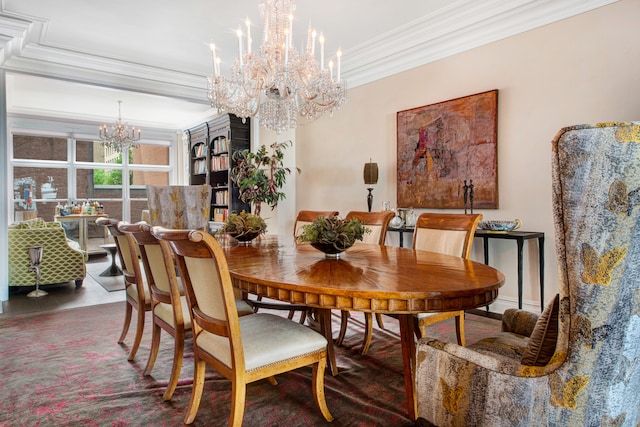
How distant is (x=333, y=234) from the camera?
6.49ft

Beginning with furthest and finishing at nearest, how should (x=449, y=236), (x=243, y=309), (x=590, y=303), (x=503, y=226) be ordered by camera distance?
(x=503, y=226) < (x=449, y=236) < (x=243, y=309) < (x=590, y=303)

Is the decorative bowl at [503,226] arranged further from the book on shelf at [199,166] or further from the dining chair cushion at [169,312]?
the book on shelf at [199,166]

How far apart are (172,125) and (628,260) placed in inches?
358

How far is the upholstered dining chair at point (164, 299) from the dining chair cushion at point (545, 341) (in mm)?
1534

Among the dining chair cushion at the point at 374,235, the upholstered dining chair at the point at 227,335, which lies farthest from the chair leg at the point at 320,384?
the dining chair cushion at the point at 374,235

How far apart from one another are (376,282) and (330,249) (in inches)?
23.3

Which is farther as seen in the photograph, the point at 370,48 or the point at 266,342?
the point at 370,48

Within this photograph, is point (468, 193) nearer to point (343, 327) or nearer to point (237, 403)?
point (343, 327)

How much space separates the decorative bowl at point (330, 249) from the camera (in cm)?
201

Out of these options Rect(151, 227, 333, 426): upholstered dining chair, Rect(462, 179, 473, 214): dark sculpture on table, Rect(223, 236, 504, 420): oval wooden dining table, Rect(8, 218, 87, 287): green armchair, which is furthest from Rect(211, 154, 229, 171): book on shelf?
Rect(151, 227, 333, 426): upholstered dining chair

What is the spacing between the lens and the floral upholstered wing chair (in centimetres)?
88

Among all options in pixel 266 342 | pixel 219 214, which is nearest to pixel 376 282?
pixel 266 342

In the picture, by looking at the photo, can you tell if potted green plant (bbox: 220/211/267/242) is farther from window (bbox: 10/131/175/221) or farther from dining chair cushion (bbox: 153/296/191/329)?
window (bbox: 10/131/175/221)

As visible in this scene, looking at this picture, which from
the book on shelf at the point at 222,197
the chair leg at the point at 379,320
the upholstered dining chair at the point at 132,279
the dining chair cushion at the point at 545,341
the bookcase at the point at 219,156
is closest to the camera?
the dining chair cushion at the point at 545,341
